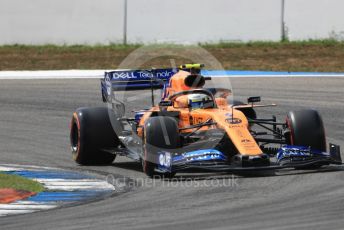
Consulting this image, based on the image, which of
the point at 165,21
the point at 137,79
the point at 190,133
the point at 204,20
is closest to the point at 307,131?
the point at 190,133

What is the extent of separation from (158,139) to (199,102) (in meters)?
1.15

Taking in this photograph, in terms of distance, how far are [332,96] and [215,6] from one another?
9.77 m

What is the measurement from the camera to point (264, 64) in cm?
2972

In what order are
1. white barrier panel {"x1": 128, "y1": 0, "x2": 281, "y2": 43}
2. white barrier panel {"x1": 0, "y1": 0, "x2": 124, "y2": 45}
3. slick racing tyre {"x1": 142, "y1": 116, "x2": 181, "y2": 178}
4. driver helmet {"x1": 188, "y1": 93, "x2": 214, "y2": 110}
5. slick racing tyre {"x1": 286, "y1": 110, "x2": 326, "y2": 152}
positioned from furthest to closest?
white barrier panel {"x1": 0, "y1": 0, "x2": 124, "y2": 45}, white barrier panel {"x1": 128, "y1": 0, "x2": 281, "y2": 43}, driver helmet {"x1": 188, "y1": 93, "x2": 214, "y2": 110}, slick racing tyre {"x1": 286, "y1": 110, "x2": 326, "y2": 152}, slick racing tyre {"x1": 142, "y1": 116, "x2": 181, "y2": 178}

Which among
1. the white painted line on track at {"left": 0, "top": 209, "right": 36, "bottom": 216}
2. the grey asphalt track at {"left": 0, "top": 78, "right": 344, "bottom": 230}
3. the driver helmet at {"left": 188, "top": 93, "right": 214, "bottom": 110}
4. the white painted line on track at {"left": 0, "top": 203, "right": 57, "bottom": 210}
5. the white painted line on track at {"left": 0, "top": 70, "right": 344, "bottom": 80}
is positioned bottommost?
the white painted line on track at {"left": 0, "top": 209, "right": 36, "bottom": 216}

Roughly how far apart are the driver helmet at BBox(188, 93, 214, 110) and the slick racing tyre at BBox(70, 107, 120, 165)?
144cm

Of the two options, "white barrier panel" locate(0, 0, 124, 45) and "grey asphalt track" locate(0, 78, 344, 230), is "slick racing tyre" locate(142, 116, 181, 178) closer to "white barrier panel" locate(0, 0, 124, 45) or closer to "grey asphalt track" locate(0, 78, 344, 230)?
"grey asphalt track" locate(0, 78, 344, 230)

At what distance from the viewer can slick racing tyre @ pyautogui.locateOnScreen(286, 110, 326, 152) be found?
13531 millimetres

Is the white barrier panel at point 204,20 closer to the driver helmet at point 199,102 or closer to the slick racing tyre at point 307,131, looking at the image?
the driver helmet at point 199,102

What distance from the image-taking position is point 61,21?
107 ft

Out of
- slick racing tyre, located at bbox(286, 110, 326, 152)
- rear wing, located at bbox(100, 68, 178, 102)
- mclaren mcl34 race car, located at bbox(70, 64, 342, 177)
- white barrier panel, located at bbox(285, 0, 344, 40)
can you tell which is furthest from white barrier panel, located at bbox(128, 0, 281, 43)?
slick racing tyre, located at bbox(286, 110, 326, 152)

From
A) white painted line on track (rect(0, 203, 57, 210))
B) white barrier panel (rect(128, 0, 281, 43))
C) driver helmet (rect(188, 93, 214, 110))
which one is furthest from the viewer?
white barrier panel (rect(128, 0, 281, 43))

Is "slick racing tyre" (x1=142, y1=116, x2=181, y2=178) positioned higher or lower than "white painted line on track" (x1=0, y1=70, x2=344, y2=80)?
lower

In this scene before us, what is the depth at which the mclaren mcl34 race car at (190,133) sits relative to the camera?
12867mm
